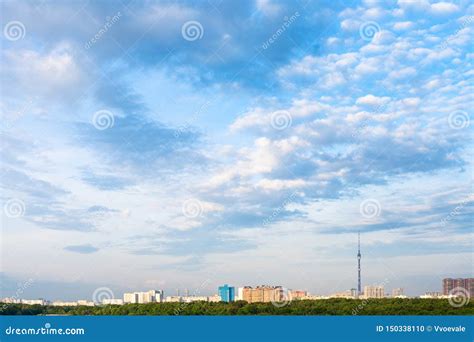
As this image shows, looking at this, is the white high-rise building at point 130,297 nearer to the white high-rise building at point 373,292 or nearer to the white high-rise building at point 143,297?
the white high-rise building at point 143,297

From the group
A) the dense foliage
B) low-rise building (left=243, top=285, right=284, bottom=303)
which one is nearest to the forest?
the dense foliage

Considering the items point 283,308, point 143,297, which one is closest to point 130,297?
point 143,297

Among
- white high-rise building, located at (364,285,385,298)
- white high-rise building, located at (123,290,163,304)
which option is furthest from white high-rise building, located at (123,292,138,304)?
white high-rise building, located at (364,285,385,298)

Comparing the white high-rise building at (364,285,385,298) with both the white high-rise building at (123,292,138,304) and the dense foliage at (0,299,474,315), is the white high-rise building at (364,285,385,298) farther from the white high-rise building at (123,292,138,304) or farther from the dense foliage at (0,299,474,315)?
the white high-rise building at (123,292,138,304)

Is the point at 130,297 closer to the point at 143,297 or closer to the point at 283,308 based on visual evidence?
the point at 143,297

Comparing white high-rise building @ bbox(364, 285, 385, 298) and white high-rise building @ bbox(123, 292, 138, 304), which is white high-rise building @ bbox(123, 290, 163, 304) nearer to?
white high-rise building @ bbox(123, 292, 138, 304)

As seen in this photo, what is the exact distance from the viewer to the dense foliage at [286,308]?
3809cm

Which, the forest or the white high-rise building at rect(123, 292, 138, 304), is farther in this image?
the white high-rise building at rect(123, 292, 138, 304)

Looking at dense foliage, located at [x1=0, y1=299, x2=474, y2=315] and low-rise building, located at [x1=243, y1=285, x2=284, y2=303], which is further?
low-rise building, located at [x1=243, y1=285, x2=284, y2=303]

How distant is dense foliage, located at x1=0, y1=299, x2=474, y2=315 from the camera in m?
38.1

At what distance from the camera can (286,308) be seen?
42.5 metres
